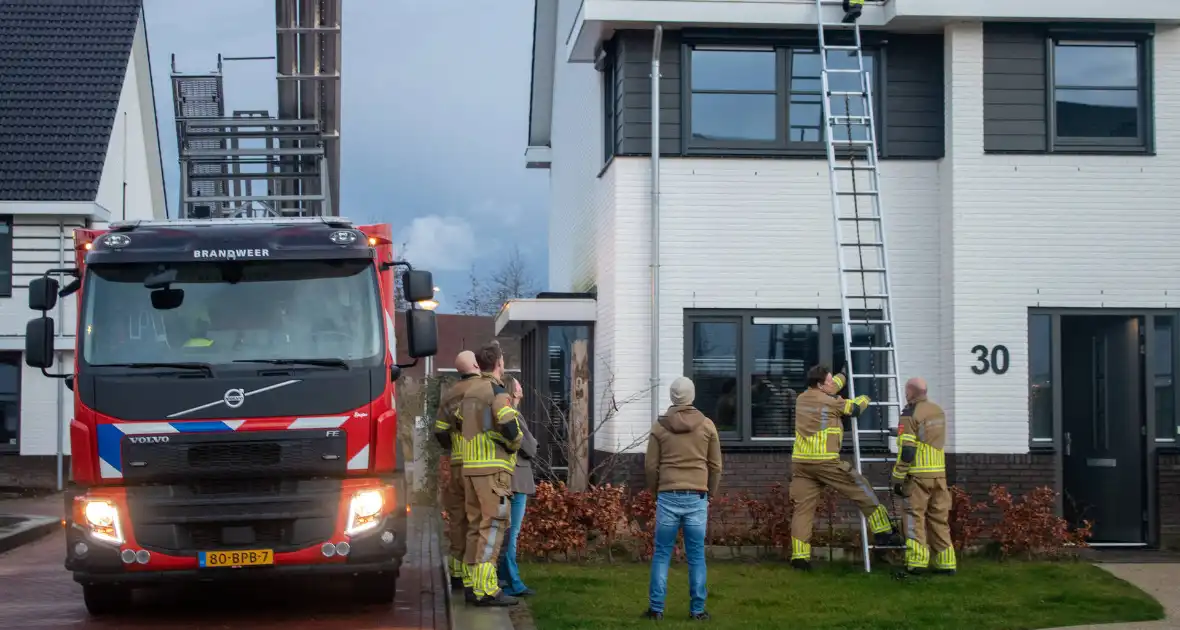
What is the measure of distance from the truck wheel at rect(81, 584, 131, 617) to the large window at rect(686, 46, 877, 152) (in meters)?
8.14

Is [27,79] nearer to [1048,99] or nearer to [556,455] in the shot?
[556,455]

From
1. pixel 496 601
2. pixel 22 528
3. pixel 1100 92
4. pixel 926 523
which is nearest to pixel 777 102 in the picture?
pixel 1100 92

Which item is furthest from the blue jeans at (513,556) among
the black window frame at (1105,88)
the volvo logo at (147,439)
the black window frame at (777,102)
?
the black window frame at (1105,88)

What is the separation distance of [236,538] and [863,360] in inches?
337

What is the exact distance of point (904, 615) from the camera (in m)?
10.6

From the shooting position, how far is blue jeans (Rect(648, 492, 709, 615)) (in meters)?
10.1

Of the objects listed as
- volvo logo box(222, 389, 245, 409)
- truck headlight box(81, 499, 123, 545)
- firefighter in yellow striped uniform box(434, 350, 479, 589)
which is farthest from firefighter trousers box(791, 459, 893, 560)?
truck headlight box(81, 499, 123, 545)

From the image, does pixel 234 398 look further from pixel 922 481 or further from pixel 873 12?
pixel 873 12

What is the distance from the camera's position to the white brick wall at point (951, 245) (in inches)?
627

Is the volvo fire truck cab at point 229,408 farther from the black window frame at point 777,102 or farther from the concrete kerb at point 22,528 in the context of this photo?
the concrete kerb at point 22,528

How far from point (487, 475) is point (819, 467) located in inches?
144

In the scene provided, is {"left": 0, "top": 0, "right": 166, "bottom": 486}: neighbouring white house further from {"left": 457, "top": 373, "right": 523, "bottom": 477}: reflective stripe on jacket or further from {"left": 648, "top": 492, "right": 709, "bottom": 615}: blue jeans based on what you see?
{"left": 648, "top": 492, "right": 709, "bottom": 615}: blue jeans

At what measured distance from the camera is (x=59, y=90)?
26.6 meters

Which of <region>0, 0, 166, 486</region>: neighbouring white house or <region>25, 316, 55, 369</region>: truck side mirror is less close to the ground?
<region>0, 0, 166, 486</region>: neighbouring white house
